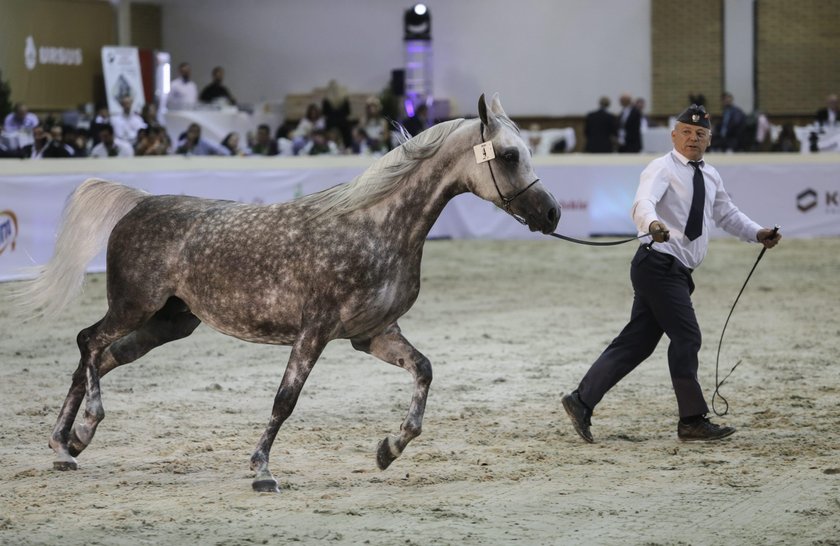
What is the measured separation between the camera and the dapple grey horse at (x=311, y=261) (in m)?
6.13

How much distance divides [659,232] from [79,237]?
10.7ft

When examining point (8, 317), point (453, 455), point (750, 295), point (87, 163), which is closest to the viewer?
point (453, 455)

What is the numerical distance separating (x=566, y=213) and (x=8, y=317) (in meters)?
9.80

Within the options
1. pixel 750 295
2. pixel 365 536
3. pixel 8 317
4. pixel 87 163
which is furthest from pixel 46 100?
pixel 365 536

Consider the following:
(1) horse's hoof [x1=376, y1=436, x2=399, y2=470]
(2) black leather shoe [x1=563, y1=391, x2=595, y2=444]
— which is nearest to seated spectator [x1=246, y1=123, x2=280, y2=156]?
(2) black leather shoe [x1=563, y1=391, x2=595, y2=444]

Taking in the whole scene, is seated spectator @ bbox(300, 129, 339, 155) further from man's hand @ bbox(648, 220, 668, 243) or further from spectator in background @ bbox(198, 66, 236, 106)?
man's hand @ bbox(648, 220, 668, 243)

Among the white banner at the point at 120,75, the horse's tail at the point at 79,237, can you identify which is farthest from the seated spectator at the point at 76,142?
the horse's tail at the point at 79,237

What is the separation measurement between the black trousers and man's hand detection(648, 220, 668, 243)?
46 cm

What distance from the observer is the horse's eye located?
20.2 feet

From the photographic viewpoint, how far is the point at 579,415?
23.9 ft

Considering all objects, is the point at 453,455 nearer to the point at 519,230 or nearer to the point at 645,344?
the point at 645,344

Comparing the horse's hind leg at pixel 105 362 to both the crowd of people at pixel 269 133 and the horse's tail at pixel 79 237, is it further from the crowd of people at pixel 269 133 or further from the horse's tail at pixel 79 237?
the crowd of people at pixel 269 133

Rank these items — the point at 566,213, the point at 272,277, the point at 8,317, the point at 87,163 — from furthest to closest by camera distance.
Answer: the point at 566,213 < the point at 87,163 < the point at 8,317 < the point at 272,277

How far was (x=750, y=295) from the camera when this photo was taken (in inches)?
558
